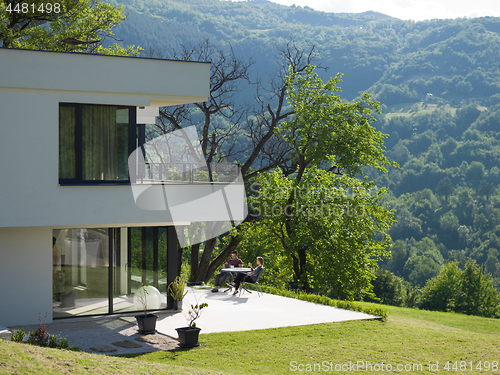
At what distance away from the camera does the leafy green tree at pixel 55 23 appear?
21.2m

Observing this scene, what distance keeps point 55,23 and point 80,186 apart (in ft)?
A: 47.4

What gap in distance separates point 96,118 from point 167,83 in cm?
204

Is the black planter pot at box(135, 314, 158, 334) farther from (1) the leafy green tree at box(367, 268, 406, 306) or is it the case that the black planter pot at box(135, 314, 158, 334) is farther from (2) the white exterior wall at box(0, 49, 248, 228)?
(1) the leafy green tree at box(367, 268, 406, 306)

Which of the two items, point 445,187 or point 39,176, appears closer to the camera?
point 39,176

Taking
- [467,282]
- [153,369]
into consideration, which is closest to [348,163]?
[153,369]

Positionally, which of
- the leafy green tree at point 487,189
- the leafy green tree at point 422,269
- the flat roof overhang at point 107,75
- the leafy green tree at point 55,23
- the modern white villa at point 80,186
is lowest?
the leafy green tree at point 422,269

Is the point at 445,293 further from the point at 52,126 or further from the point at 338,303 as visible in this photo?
the point at 52,126

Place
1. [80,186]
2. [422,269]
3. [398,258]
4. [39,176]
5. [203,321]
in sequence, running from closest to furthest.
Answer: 1. [39,176]
2. [80,186]
3. [203,321]
4. [422,269]
5. [398,258]

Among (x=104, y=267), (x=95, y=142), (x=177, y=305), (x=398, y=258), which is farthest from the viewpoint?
(x=398, y=258)

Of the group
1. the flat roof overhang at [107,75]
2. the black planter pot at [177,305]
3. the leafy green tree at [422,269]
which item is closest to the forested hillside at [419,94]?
the leafy green tree at [422,269]

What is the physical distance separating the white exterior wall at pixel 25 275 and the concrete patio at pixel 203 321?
572 millimetres

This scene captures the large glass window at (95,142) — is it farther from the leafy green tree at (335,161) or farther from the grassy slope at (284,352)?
the leafy green tree at (335,161)

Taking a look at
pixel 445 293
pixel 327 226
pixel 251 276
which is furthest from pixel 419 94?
pixel 251 276

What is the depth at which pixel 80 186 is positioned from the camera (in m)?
12.1
